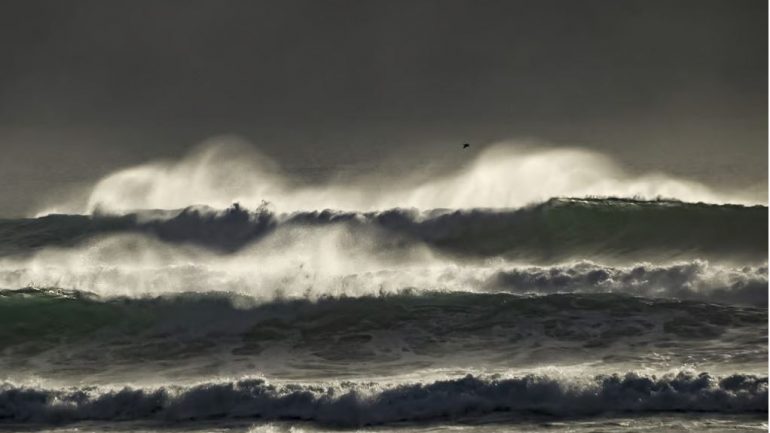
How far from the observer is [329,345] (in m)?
19.2

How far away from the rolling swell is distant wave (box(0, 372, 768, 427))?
7.59 meters

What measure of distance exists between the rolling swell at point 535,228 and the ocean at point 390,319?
0.06 m

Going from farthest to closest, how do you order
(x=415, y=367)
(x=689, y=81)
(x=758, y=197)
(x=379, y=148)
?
(x=689, y=81) < (x=379, y=148) < (x=758, y=197) < (x=415, y=367)

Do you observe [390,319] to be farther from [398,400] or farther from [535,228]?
[535,228]

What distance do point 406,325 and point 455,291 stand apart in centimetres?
181

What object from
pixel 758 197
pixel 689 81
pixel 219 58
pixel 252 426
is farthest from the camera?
pixel 219 58

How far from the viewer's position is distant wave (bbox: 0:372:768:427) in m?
15.4

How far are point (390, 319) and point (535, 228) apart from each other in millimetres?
5879

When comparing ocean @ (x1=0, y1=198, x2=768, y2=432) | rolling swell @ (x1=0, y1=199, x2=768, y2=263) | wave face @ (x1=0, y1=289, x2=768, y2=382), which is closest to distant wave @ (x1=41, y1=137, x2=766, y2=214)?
rolling swell @ (x1=0, y1=199, x2=768, y2=263)

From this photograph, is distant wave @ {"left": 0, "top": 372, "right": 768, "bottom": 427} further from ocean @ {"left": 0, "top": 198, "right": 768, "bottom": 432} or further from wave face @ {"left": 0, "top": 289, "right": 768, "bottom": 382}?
wave face @ {"left": 0, "top": 289, "right": 768, "bottom": 382}

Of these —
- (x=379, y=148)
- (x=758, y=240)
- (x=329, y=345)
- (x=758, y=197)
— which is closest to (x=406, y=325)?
(x=329, y=345)

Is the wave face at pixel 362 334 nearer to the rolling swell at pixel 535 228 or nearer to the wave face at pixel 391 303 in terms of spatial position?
the wave face at pixel 391 303

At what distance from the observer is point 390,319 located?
66.8 ft

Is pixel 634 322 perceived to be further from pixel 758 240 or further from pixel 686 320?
pixel 758 240
